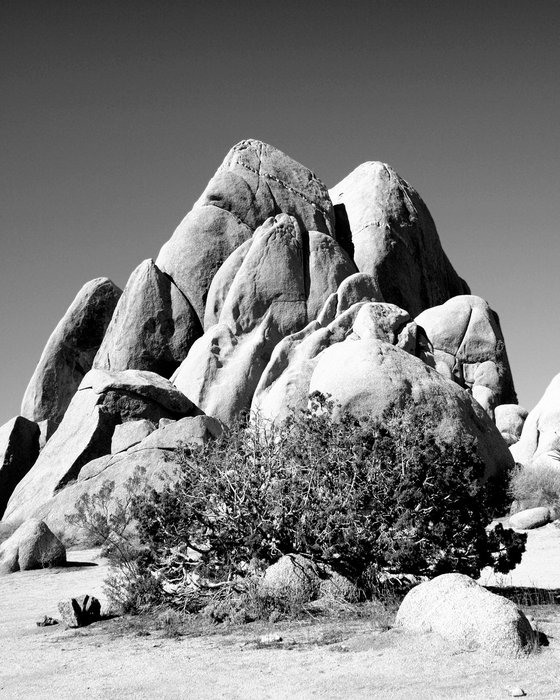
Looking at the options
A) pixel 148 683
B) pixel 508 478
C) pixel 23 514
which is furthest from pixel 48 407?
pixel 148 683

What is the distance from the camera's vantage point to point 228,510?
8305 mm

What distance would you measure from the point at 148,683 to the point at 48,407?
26221mm

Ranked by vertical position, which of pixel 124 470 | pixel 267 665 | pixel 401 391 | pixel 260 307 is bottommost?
pixel 267 665

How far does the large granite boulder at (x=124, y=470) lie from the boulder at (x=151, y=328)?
10293 mm

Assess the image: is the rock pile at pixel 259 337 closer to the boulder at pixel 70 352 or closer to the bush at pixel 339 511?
the boulder at pixel 70 352

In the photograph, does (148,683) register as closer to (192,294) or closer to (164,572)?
(164,572)

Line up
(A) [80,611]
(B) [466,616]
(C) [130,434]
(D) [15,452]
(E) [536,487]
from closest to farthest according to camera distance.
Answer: (B) [466,616]
(A) [80,611]
(E) [536,487]
(C) [130,434]
(D) [15,452]

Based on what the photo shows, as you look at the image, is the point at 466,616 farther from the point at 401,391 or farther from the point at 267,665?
the point at 401,391

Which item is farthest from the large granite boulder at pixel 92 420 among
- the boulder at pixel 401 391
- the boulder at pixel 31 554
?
the boulder at pixel 31 554

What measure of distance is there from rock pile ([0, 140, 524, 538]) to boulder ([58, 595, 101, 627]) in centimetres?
857

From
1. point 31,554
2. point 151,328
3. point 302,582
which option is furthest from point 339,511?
point 151,328

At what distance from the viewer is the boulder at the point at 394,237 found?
33219 mm

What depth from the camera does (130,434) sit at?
20922 millimetres

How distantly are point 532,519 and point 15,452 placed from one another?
54.2ft
